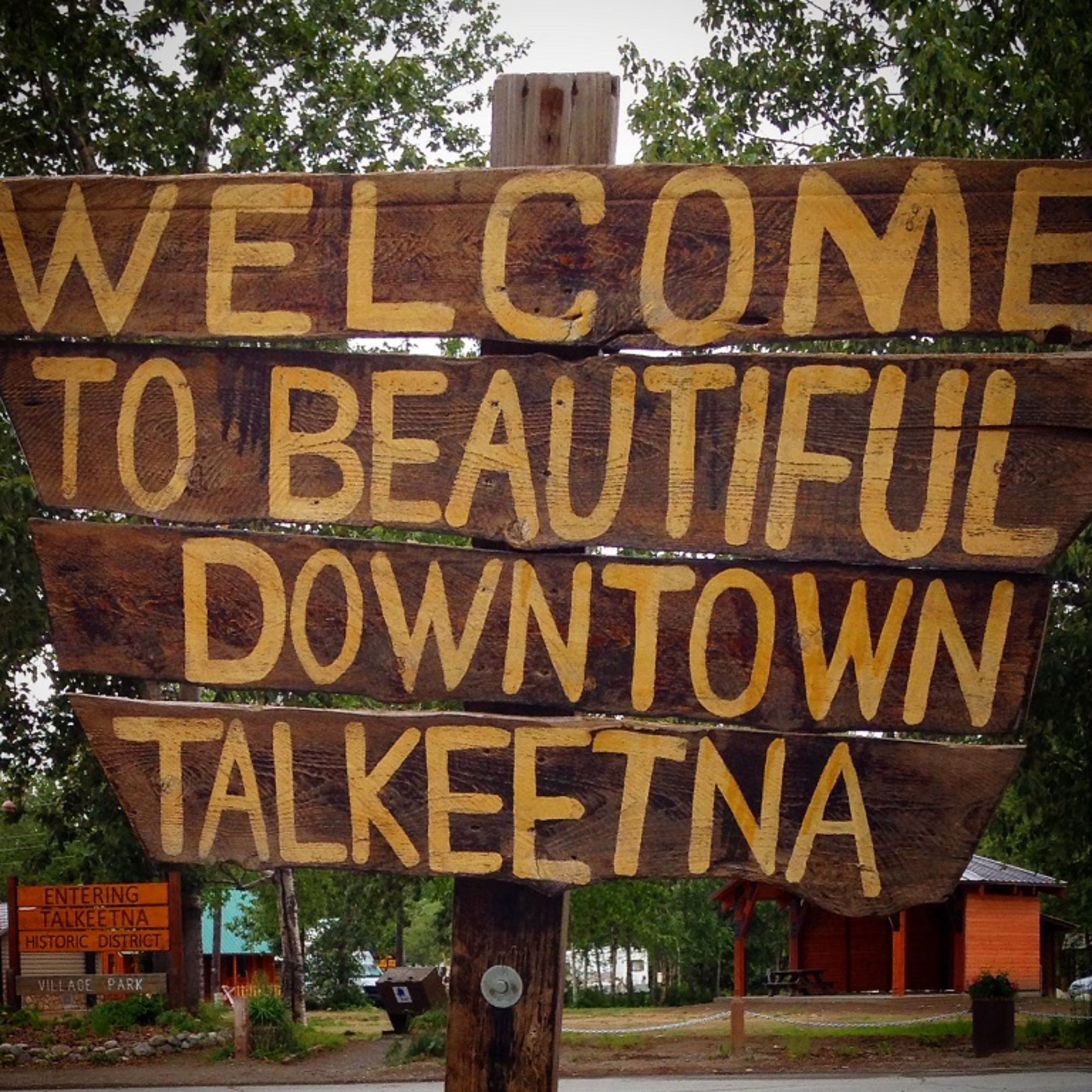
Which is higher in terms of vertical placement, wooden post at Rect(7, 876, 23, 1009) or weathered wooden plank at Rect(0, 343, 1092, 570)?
weathered wooden plank at Rect(0, 343, 1092, 570)

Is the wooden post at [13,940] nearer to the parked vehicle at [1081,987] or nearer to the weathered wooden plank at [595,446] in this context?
the weathered wooden plank at [595,446]

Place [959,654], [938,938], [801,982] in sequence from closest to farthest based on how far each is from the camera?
[959,654] < [801,982] < [938,938]

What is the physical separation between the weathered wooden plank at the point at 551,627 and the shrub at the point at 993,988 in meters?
16.6

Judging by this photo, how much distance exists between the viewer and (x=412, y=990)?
69.8 feet

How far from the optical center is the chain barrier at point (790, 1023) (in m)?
21.7

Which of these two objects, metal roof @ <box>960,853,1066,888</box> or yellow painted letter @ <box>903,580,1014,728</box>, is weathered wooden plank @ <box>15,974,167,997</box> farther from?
yellow painted letter @ <box>903,580,1014,728</box>

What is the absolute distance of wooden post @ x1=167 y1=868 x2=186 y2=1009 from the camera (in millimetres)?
19172

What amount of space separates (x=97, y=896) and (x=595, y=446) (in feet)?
56.2

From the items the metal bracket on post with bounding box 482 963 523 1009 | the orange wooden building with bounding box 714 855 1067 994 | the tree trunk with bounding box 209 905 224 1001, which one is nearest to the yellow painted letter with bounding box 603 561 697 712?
the metal bracket on post with bounding box 482 963 523 1009

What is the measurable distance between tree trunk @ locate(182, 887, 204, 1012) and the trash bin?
8.99 feet

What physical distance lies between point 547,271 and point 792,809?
147cm

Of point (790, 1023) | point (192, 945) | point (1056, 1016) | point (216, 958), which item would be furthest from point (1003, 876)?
point (216, 958)

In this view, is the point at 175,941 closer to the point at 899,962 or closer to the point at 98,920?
the point at 98,920

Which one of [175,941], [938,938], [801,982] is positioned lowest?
[801,982]
